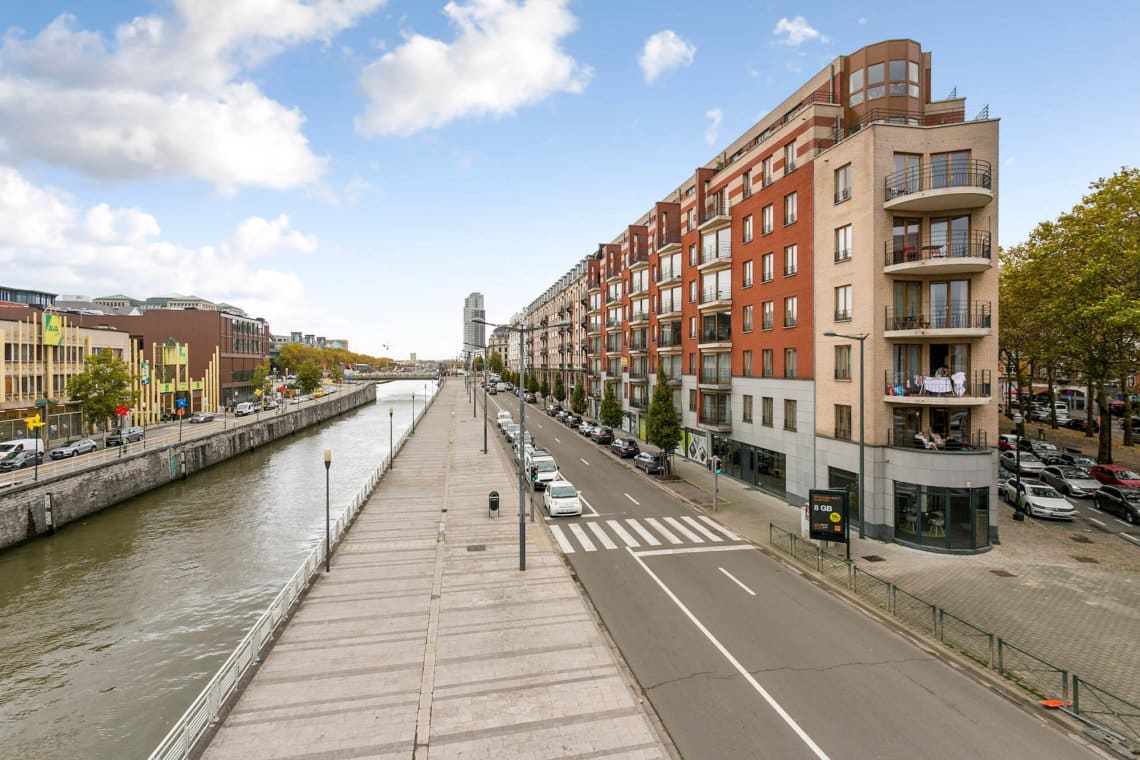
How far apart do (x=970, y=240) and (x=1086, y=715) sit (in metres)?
18.5

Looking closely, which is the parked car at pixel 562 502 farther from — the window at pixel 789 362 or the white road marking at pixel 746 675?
the window at pixel 789 362

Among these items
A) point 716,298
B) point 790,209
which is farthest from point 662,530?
point 790,209

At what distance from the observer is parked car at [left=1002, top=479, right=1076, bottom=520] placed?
26.5m

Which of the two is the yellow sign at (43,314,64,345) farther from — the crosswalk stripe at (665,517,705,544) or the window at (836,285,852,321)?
the window at (836,285,852,321)

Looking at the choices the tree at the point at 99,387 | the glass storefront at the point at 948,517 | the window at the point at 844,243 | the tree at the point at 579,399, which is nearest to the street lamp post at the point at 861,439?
the glass storefront at the point at 948,517

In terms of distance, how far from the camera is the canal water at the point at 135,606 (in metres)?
13.8

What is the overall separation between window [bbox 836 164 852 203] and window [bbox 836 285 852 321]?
405 cm

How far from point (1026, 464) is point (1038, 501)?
37.6 feet

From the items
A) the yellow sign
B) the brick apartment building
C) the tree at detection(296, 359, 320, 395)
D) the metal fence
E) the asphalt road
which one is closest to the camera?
the asphalt road

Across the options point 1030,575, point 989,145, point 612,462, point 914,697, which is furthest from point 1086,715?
point 612,462

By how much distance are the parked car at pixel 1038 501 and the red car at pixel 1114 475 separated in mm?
6624

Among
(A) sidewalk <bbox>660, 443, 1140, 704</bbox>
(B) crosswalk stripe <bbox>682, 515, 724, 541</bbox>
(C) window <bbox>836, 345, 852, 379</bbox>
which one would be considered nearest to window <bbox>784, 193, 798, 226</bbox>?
(C) window <bbox>836, 345, 852, 379</bbox>

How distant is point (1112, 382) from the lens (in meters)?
41.0

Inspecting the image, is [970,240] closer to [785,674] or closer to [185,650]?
[785,674]
